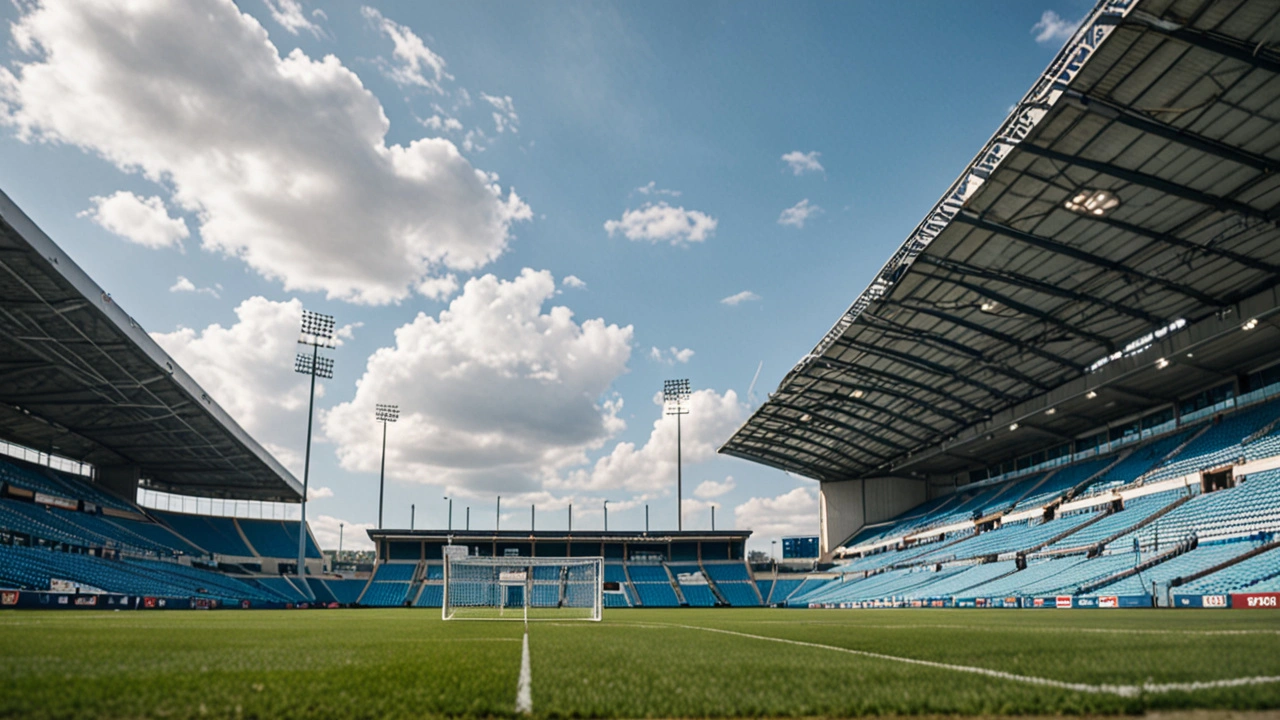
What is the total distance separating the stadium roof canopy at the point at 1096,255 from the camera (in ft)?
55.5

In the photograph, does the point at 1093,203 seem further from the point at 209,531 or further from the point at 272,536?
the point at 272,536

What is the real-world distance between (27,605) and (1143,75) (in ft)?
139

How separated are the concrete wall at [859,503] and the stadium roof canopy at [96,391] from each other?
1817 inches

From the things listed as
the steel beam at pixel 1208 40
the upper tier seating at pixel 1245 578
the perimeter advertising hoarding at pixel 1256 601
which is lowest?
the perimeter advertising hoarding at pixel 1256 601

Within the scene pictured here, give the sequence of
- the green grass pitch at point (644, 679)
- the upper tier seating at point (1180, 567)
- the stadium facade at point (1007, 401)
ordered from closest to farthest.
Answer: the green grass pitch at point (644, 679) → the stadium facade at point (1007, 401) → the upper tier seating at point (1180, 567)

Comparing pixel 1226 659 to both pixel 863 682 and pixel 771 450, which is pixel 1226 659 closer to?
pixel 863 682

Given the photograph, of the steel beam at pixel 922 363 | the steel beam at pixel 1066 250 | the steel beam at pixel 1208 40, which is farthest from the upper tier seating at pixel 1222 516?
the steel beam at pixel 1208 40

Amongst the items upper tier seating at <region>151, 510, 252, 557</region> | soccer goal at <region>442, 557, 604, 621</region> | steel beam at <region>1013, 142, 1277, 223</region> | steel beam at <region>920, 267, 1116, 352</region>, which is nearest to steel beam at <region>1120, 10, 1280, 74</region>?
steel beam at <region>1013, 142, 1277, 223</region>

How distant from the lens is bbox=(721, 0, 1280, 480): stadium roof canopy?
666 inches

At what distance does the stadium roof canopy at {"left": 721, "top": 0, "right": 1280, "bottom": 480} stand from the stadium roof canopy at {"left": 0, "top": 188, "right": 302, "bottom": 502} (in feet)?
92.9

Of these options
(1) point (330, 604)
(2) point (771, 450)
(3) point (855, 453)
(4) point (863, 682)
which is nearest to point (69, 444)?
(1) point (330, 604)

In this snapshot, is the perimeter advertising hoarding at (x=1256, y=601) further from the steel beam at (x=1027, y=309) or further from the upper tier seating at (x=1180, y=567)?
the steel beam at (x=1027, y=309)

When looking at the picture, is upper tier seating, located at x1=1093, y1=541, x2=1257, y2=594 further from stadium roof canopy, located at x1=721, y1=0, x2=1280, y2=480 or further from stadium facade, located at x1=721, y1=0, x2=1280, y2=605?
stadium roof canopy, located at x1=721, y1=0, x2=1280, y2=480

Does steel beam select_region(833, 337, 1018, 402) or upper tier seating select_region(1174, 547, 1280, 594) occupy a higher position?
steel beam select_region(833, 337, 1018, 402)
